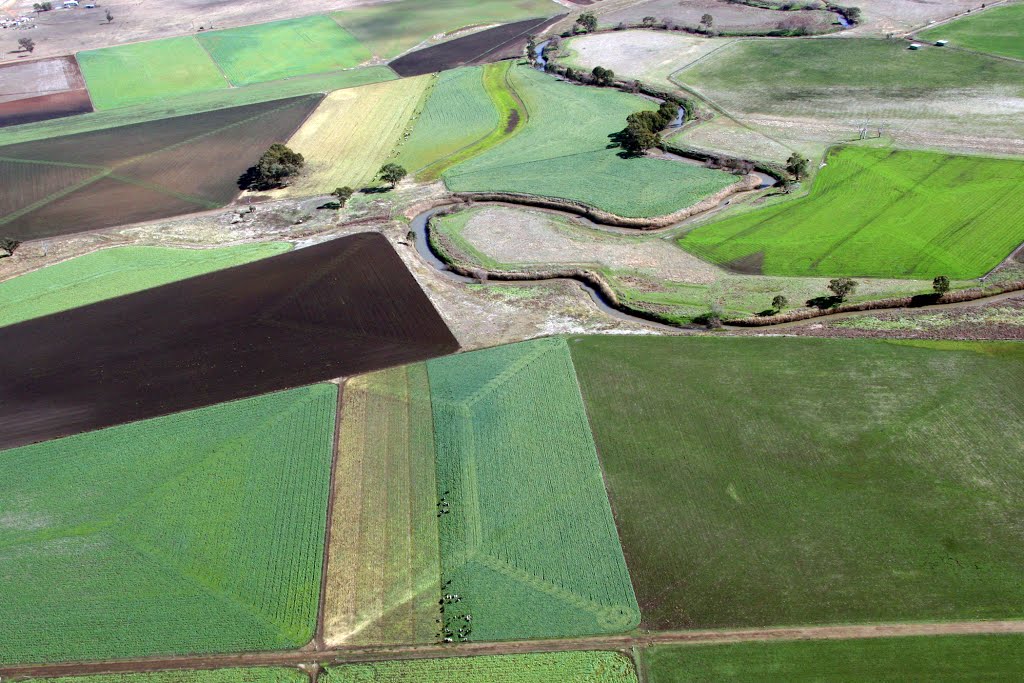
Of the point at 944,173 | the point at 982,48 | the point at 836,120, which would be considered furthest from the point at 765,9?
the point at 944,173

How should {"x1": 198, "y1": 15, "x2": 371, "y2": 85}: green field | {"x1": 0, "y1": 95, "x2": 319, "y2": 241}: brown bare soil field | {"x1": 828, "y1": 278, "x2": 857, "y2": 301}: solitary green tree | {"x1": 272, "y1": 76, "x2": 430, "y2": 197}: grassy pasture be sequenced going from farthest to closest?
1. {"x1": 198, "y1": 15, "x2": 371, "y2": 85}: green field
2. {"x1": 272, "y1": 76, "x2": 430, "y2": 197}: grassy pasture
3. {"x1": 0, "y1": 95, "x2": 319, "y2": 241}: brown bare soil field
4. {"x1": 828, "y1": 278, "x2": 857, "y2": 301}: solitary green tree

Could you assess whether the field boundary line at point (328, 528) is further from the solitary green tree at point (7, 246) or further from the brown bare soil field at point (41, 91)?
the brown bare soil field at point (41, 91)

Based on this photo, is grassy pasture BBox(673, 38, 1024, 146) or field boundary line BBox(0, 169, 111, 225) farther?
grassy pasture BBox(673, 38, 1024, 146)

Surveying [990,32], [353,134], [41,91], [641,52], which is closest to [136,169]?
[353,134]

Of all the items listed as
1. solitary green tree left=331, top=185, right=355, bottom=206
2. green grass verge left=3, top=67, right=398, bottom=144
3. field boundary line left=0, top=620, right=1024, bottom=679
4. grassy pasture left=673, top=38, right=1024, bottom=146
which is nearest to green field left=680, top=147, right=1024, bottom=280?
grassy pasture left=673, top=38, right=1024, bottom=146

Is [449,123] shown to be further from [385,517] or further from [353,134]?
[385,517]

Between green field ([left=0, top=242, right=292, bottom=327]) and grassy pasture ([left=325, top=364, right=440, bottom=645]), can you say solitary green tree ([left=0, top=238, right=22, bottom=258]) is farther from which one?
grassy pasture ([left=325, top=364, right=440, bottom=645])

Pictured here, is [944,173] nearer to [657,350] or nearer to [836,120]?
[836,120]
